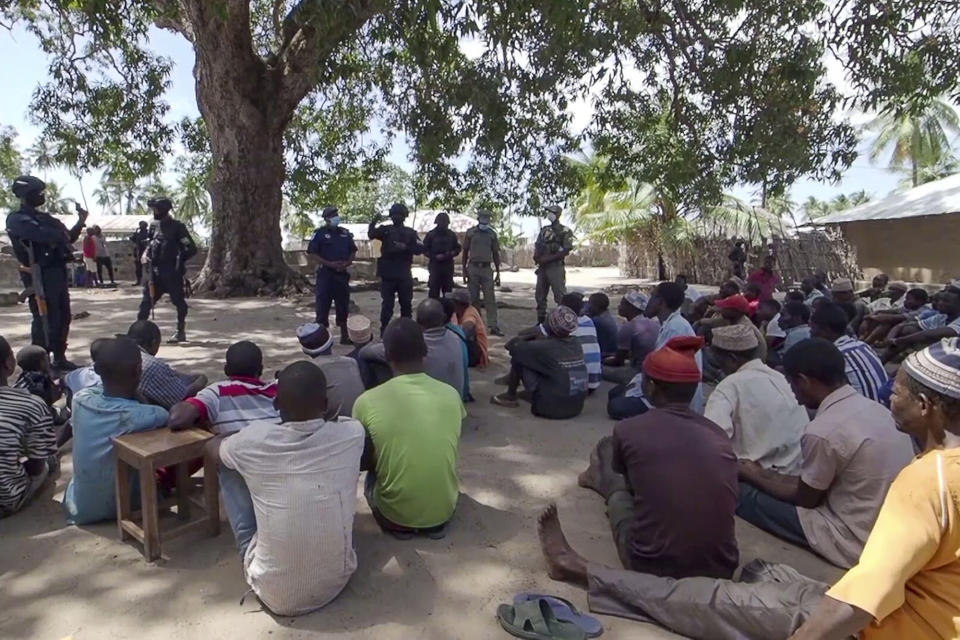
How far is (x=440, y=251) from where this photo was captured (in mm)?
8898

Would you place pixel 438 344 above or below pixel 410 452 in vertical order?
above

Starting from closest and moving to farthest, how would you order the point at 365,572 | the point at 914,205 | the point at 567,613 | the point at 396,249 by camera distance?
1. the point at 567,613
2. the point at 365,572
3. the point at 396,249
4. the point at 914,205

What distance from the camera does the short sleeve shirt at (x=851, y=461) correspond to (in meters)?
2.96

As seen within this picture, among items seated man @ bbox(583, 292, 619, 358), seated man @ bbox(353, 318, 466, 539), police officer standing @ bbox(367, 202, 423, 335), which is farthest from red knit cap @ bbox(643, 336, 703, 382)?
police officer standing @ bbox(367, 202, 423, 335)

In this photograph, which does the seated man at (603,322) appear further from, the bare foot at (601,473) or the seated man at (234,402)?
the seated man at (234,402)

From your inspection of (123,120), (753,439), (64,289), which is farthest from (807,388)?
(123,120)

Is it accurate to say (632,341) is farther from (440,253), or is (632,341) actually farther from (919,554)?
(919,554)

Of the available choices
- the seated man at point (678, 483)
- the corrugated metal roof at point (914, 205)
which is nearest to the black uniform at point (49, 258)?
the seated man at point (678, 483)

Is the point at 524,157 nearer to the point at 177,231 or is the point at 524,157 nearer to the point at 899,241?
the point at 177,231

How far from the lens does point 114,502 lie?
11.5 ft

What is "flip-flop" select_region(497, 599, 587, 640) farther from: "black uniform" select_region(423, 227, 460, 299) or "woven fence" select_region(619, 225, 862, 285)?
"woven fence" select_region(619, 225, 862, 285)

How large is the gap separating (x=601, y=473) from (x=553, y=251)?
5877 millimetres

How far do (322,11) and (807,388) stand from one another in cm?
442

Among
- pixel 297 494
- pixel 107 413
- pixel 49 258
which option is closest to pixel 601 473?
pixel 297 494
